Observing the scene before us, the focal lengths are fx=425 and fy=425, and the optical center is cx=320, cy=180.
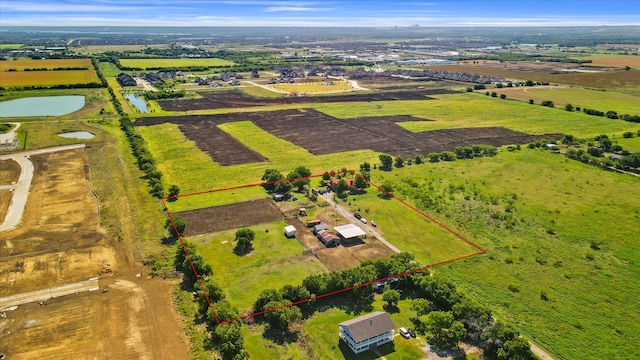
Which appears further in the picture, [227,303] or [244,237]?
[244,237]

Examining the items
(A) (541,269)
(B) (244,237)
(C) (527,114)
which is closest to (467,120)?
(C) (527,114)

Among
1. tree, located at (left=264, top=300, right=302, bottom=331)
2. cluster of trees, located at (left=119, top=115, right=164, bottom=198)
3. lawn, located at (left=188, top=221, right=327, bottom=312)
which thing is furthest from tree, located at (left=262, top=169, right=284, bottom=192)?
tree, located at (left=264, top=300, right=302, bottom=331)

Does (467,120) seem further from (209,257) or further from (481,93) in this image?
(209,257)

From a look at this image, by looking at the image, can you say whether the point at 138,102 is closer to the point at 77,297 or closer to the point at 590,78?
the point at 77,297

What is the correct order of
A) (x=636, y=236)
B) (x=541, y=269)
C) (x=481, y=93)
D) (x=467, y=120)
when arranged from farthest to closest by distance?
(x=481, y=93), (x=467, y=120), (x=636, y=236), (x=541, y=269)

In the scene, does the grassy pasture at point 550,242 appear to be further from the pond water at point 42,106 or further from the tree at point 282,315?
the pond water at point 42,106

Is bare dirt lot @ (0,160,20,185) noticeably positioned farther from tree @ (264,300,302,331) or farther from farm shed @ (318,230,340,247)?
tree @ (264,300,302,331)

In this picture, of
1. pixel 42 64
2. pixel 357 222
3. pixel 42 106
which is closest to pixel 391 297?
pixel 357 222
